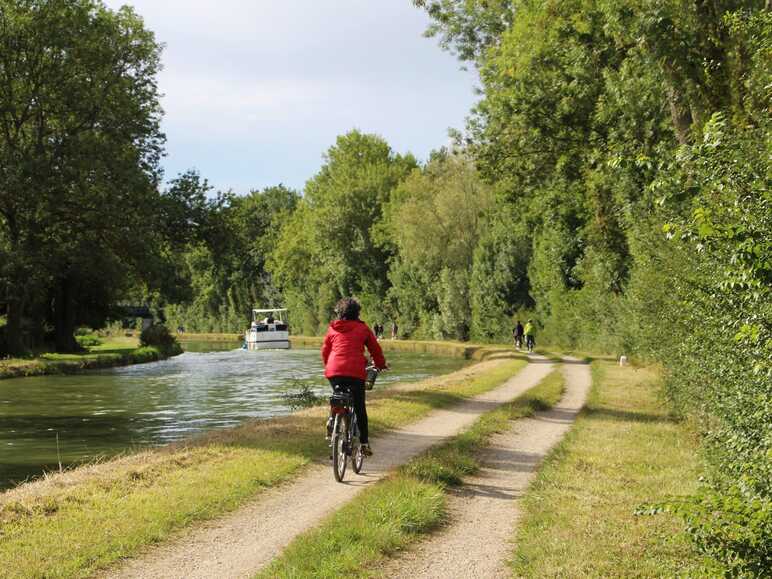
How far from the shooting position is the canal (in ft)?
51.8

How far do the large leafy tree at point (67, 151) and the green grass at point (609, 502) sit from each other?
26730mm

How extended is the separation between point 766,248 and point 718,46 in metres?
11.3

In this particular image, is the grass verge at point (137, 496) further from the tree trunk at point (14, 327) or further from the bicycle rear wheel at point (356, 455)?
the tree trunk at point (14, 327)

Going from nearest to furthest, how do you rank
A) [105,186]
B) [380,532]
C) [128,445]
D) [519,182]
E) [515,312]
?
[380,532], [128,445], [519,182], [105,186], [515,312]

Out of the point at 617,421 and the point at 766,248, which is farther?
the point at 617,421

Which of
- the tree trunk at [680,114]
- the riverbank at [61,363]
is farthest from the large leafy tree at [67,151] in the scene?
the tree trunk at [680,114]

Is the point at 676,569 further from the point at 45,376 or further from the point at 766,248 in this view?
the point at 45,376

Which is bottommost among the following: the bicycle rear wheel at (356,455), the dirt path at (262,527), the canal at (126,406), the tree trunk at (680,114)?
the canal at (126,406)

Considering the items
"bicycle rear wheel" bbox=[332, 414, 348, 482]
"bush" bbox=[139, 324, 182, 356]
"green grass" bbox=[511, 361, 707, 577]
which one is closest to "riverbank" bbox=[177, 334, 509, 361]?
"bush" bbox=[139, 324, 182, 356]

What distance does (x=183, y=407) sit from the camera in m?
23.0

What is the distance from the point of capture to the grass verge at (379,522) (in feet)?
21.7

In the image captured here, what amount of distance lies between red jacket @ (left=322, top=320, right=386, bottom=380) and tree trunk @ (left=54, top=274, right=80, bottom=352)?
3905cm

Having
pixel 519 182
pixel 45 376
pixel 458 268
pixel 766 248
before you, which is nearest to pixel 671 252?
pixel 766 248

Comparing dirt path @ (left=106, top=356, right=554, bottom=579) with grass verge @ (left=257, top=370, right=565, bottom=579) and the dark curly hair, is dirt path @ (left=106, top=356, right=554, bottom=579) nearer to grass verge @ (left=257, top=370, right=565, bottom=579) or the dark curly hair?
grass verge @ (left=257, top=370, right=565, bottom=579)
